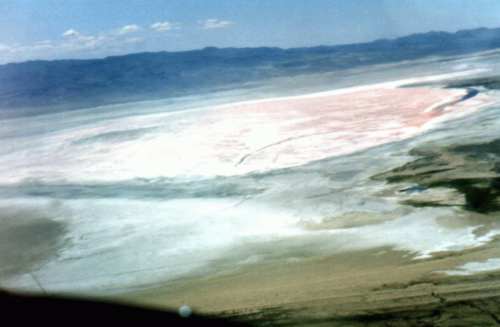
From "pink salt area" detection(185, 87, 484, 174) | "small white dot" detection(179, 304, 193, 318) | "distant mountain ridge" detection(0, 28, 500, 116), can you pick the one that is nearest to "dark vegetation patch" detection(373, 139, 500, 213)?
"pink salt area" detection(185, 87, 484, 174)

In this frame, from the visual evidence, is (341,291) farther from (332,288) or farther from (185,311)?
(185,311)

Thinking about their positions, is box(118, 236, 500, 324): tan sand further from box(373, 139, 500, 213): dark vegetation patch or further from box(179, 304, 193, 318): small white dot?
box(373, 139, 500, 213): dark vegetation patch

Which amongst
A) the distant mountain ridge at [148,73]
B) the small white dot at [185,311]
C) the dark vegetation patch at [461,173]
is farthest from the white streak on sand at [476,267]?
the distant mountain ridge at [148,73]

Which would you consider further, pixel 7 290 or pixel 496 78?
pixel 496 78

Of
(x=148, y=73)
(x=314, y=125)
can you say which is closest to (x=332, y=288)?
(x=314, y=125)

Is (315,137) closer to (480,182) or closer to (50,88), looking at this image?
(480,182)

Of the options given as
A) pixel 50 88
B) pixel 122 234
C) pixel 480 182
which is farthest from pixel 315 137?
pixel 50 88
